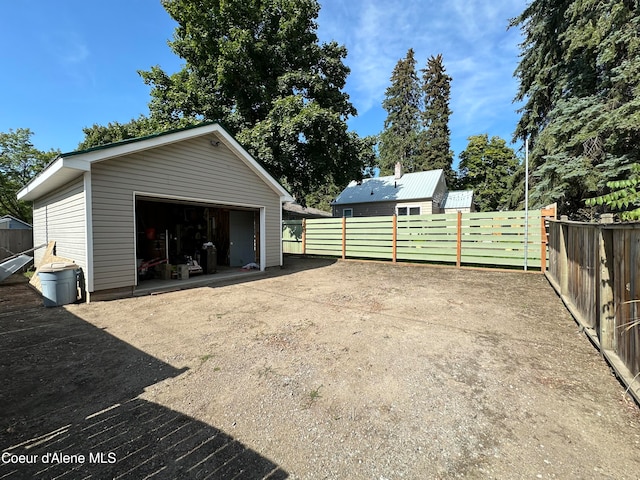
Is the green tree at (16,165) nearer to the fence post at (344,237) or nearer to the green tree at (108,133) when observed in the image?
the green tree at (108,133)

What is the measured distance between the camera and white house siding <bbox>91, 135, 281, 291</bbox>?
5738 millimetres

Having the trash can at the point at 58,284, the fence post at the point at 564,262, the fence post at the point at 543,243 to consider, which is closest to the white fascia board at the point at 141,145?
the trash can at the point at 58,284

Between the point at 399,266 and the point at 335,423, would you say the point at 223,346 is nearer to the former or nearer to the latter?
the point at 335,423

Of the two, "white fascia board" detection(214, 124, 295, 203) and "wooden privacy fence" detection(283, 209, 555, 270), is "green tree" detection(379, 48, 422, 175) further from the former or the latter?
"white fascia board" detection(214, 124, 295, 203)

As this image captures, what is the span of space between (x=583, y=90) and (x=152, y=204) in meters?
16.0

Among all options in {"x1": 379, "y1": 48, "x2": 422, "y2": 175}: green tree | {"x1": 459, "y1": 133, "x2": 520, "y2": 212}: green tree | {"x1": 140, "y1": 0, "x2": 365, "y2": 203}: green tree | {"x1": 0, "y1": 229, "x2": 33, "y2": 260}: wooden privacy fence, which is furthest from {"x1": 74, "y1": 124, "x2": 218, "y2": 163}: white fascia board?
{"x1": 459, "y1": 133, "x2": 520, "y2": 212}: green tree

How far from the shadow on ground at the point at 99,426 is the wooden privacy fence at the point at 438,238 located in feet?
27.4

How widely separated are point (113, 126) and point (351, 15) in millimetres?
20953

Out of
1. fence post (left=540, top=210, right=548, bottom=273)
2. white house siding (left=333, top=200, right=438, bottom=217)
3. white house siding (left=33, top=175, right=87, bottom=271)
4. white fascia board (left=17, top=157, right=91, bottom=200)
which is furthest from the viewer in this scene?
white house siding (left=333, top=200, right=438, bottom=217)

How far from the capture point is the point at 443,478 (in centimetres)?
161

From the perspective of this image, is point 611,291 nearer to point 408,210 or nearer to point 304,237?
point 304,237

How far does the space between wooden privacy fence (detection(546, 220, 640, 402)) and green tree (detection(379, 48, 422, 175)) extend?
27692 mm

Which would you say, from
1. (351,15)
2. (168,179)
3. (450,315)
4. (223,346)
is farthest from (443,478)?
(351,15)

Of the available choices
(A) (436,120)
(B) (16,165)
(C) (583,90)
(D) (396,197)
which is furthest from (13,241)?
(A) (436,120)
